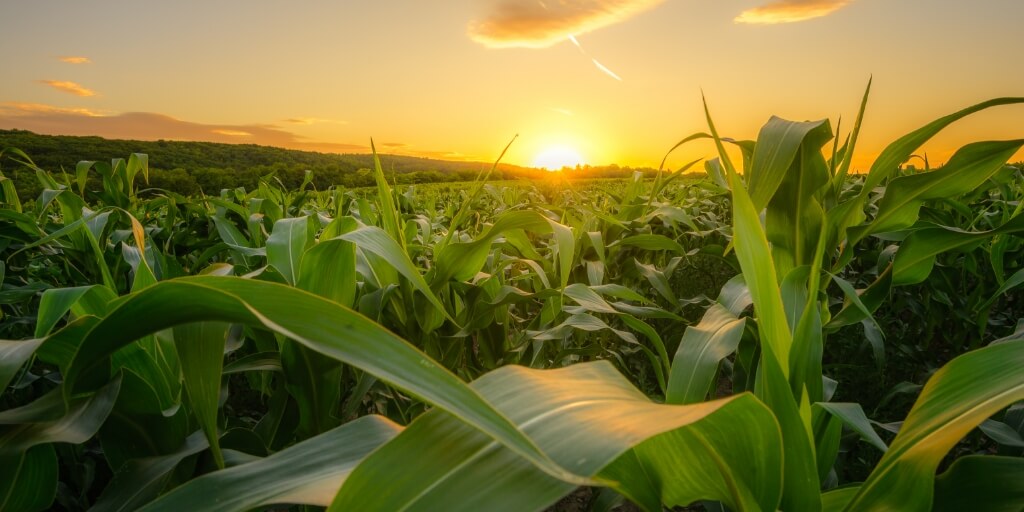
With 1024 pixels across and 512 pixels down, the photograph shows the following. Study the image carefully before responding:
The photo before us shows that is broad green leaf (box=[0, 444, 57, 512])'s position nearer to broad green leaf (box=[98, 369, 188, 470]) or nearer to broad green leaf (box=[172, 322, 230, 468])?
broad green leaf (box=[98, 369, 188, 470])

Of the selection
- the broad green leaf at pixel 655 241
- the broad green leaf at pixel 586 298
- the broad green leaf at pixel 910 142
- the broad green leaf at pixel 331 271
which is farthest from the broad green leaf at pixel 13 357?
the broad green leaf at pixel 655 241

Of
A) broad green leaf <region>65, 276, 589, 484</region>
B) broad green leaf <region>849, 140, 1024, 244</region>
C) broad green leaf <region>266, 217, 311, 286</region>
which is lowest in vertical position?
broad green leaf <region>266, 217, 311, 286</region>

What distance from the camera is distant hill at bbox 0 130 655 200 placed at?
32.0ft

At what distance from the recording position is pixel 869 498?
0.62 m

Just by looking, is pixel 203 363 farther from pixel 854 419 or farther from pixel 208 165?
pixel 208 165

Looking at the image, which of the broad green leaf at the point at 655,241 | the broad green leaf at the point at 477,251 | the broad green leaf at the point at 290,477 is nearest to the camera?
the broad green leaf at the point at 290,477

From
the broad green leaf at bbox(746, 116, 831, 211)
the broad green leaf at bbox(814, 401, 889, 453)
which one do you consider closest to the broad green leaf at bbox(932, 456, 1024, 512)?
the broad green leaf at bbox(814, 401, 889, 453)

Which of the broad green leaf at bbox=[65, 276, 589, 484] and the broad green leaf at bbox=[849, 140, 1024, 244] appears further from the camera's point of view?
the broad green leaf at bbox=[849, 140, 1024, 244]

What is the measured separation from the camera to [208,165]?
19.4 metres

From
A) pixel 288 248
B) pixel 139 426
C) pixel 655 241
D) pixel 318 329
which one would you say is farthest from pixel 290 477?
pixel 655 241

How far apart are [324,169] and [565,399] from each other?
10.9 metres

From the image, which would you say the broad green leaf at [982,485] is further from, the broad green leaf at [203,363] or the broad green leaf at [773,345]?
the broad green leaf at [203,363]

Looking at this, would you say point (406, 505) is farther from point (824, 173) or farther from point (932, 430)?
point (824, 173)

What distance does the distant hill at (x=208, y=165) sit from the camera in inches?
384
